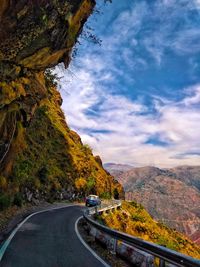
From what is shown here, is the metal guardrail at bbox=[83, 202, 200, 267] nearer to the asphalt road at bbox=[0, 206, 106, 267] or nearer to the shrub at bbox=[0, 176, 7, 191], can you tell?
the asphalt road at bbox=[0, 206, 106, 267]

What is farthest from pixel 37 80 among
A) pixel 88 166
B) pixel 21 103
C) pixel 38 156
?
pixel 88 166

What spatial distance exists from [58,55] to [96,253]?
1154cm

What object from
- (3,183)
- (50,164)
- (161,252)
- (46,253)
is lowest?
(46,253)

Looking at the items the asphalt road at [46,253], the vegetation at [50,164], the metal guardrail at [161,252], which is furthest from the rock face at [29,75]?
the metal guardrail at [161,252]

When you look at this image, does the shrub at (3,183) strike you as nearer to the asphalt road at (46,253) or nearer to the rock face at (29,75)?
the rock face at (29,75)

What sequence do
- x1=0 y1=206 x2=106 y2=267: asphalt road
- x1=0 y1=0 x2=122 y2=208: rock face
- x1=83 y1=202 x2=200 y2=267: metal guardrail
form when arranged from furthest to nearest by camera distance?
1. x1=0 y1=0 x2=122 y2=208: rock face
2. x1=0 y1=206 x2=106 y2=267: asphalt road
3. x1=83 y1=202 x2=200 y2=267: metal guardrail

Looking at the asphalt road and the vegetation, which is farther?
the vegetation

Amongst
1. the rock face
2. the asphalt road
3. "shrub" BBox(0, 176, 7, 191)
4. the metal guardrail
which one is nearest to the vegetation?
"shrub" BBox(0, 176, 7, 191)

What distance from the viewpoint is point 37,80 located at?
26.2 metres

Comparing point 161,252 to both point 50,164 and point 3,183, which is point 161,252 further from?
point 50,164

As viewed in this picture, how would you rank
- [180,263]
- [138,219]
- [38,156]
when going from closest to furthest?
[180,263]
[138,219]
[38,156]

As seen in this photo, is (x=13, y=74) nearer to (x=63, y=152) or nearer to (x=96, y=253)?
(x=96, y=253)

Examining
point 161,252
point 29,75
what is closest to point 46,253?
point 161,252

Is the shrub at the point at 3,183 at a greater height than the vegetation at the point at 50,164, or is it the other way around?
the vegetation at the point at 50,164
